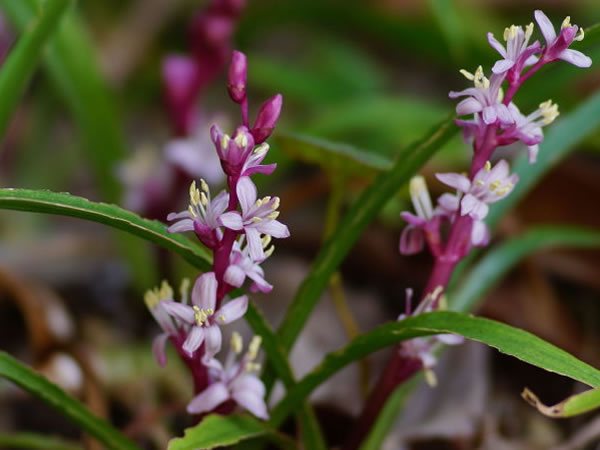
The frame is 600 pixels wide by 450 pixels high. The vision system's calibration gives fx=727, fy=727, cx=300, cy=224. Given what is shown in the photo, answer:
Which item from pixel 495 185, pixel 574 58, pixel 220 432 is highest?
pixel 574 58

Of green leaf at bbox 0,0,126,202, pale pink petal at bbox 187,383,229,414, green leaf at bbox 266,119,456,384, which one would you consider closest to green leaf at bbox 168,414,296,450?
pale pink petal at bbox 187,383,229,414

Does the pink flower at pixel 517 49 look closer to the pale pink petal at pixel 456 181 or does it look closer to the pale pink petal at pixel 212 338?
the pale pink petal at pixel 456 181

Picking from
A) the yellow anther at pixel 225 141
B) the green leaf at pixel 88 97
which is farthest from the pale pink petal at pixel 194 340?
the green leaf at pixel 88 97

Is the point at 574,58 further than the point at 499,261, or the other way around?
the point at 499,261

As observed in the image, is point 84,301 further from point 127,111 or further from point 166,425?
point 127,111

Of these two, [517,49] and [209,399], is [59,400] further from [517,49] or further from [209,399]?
[517,49]

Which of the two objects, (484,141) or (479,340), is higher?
(484,141)

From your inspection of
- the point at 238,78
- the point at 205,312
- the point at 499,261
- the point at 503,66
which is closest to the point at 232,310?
the point at 205,312
